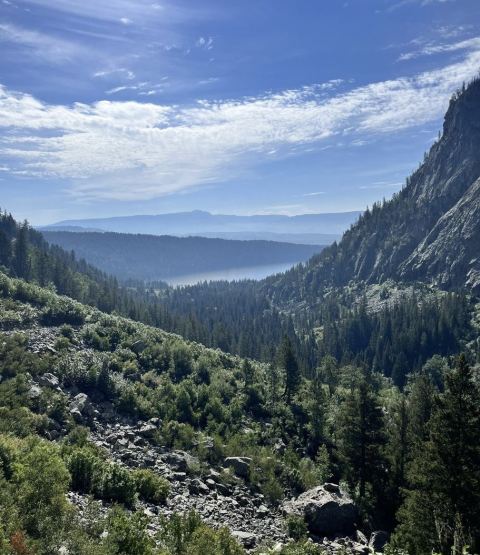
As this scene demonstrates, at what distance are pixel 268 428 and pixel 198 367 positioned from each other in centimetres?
1238

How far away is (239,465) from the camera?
33.7 m

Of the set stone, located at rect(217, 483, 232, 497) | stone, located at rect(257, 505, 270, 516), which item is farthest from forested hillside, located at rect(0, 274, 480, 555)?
stone, located at rect(257, 505, 270, 516)

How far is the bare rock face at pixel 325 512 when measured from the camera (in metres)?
27.7

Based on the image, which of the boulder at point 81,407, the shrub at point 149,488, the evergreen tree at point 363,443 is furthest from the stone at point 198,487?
the evergreen tree at point 363,443

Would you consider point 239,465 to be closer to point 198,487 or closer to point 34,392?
point 198,487

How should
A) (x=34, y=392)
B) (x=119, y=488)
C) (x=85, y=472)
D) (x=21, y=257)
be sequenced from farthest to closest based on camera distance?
1. (x=21, y=257)
2. (x=34, y=392)
3. (x=85, y=472)
4. (x=119, y=488)

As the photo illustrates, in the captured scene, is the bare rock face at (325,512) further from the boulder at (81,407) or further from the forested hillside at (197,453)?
the boulder at (81,407)

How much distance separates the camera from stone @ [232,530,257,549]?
22530 millimetres

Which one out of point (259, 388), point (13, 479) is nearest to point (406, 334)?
point (259, 388)

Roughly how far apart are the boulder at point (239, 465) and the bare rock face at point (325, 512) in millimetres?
4238

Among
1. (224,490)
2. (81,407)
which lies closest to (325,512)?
(224,490)

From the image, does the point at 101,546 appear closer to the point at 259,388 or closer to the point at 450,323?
the point at 259,388

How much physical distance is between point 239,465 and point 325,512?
773cm

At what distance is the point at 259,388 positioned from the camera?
54500 mm
